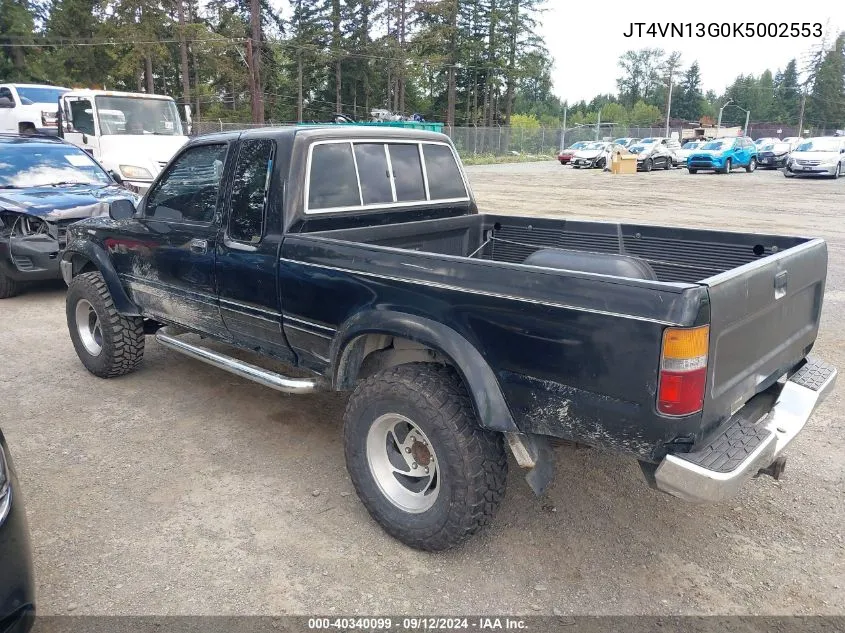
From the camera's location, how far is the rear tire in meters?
7.45

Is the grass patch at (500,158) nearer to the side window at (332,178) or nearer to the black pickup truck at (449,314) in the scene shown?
the black pickup truck at (449,314)

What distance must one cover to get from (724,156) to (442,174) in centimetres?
A: 2985

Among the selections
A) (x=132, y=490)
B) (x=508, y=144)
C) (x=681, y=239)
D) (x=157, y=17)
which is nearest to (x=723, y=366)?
(x=681, y=239)

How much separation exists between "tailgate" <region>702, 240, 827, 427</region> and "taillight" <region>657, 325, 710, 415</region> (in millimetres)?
66

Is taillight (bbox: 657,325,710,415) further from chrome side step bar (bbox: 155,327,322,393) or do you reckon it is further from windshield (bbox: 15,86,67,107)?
windshield (bbox: 15,86,67,107)

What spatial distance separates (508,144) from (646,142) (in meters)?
16.2

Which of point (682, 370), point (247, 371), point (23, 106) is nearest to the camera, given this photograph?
point (682, 370)

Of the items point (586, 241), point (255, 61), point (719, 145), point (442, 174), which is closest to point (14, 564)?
point (442, 174)

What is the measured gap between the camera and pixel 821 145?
27125mm

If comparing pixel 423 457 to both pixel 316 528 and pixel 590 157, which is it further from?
pixel 590 157

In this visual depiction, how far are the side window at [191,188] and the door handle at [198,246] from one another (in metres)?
0.14

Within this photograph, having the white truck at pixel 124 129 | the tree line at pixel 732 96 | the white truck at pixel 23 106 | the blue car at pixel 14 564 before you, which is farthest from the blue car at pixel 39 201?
the tree line at pixel 732 96

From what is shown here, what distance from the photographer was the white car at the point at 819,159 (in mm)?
26250

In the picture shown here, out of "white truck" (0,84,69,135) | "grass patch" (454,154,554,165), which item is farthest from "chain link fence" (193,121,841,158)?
"white truck" (0,84,69,135)
